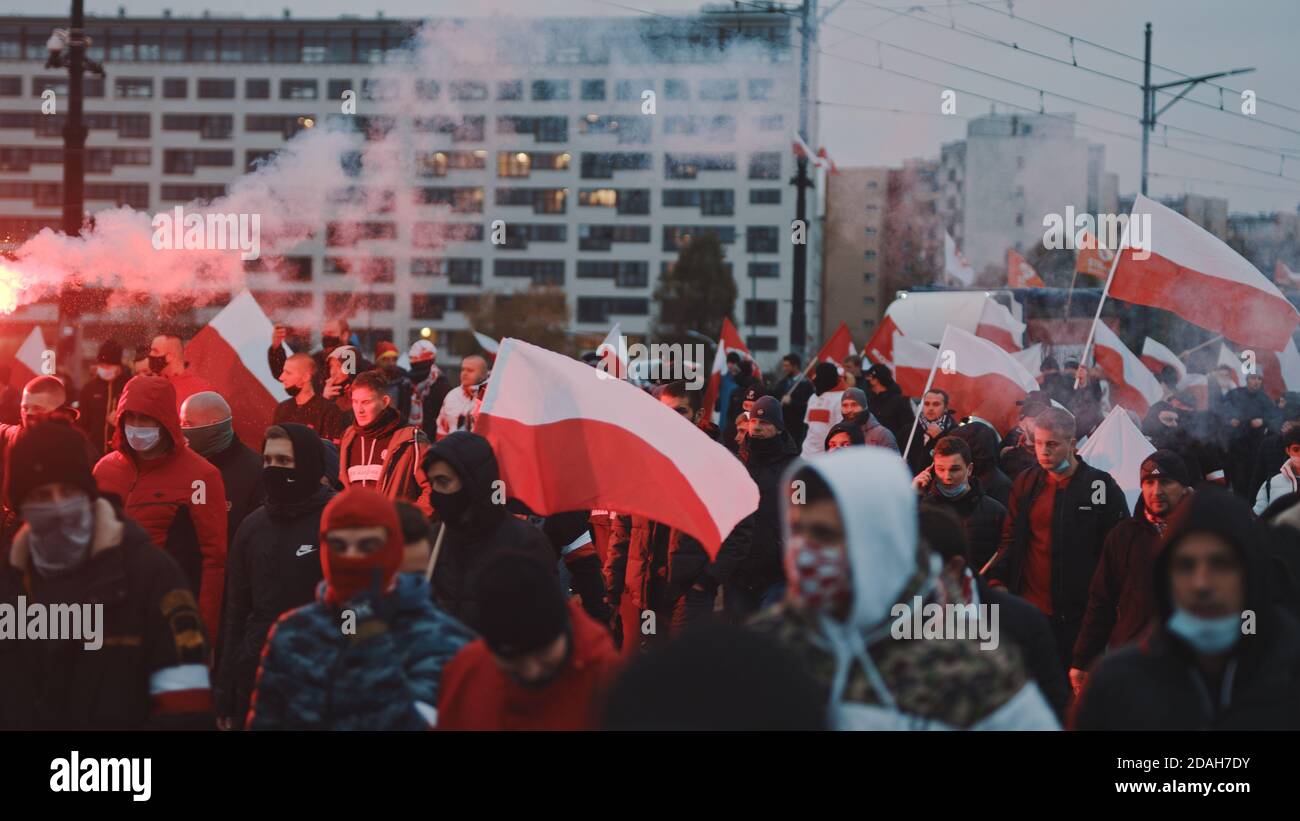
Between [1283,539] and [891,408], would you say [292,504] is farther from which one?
[891,408]

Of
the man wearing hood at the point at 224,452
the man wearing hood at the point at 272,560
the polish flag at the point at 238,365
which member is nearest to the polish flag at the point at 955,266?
the polish flag at the point at 238,365

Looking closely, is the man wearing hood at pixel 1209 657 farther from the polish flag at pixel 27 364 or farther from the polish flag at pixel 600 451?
the polish flag at pixel 27 364

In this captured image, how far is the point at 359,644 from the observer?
161 inches

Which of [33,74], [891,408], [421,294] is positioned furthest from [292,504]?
[33,74]

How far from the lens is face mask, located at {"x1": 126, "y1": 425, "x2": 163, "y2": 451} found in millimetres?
6543

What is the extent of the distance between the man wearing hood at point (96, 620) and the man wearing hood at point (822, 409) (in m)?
9.71

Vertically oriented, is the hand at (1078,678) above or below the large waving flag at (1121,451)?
below

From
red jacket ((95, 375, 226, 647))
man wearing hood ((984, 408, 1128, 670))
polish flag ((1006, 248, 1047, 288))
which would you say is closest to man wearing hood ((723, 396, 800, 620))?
man wearing hood ((984, 408, 1128, 670))

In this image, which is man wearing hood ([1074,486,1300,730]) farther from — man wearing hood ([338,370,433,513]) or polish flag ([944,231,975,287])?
polish flag ([944,231,975,287])

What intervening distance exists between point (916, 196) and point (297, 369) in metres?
118

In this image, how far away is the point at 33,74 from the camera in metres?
90.6

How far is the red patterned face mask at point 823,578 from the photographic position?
300cm

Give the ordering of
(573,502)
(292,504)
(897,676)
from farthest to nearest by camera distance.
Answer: (573,502) < (292,504) < (897,676)

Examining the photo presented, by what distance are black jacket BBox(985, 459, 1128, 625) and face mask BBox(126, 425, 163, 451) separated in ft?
14.2
